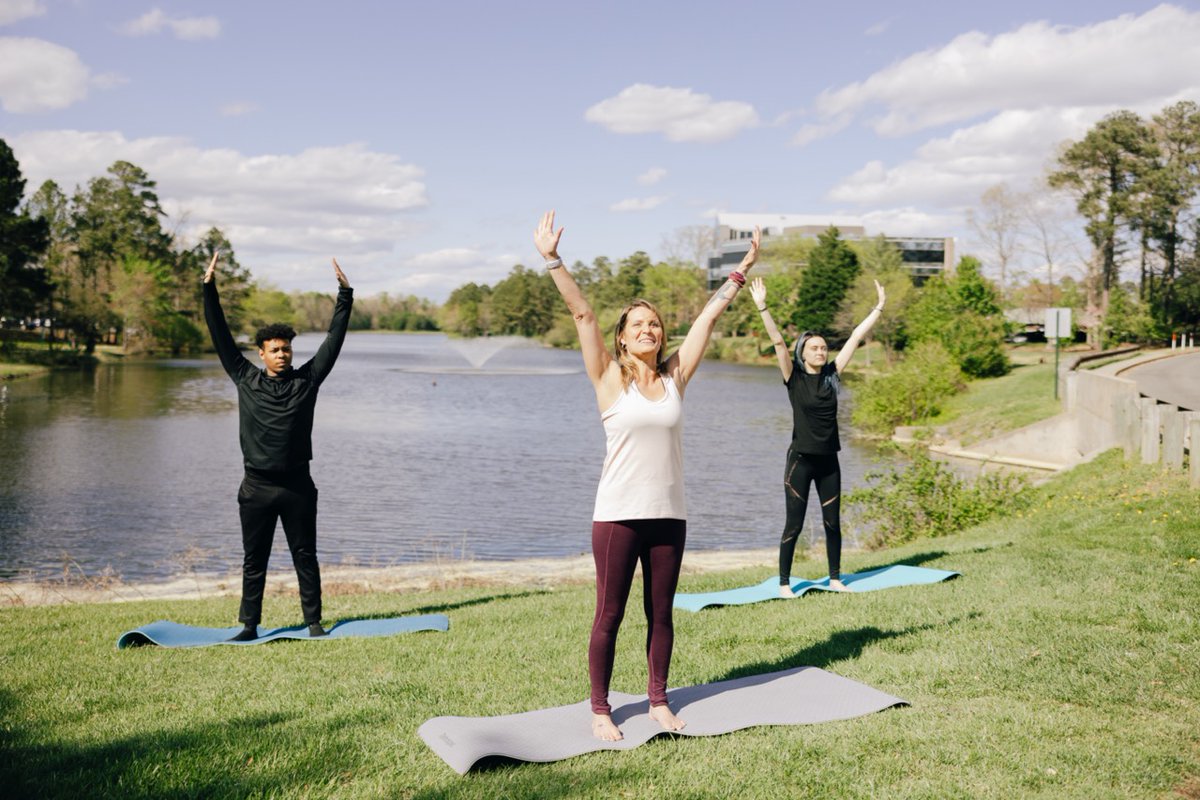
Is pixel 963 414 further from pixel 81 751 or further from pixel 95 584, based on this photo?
pixel 81 751

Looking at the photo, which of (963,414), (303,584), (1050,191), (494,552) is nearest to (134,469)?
(494,552)

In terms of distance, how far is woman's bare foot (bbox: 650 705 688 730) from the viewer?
4.88 metres

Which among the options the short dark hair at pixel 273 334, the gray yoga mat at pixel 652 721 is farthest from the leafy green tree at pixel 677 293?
the gray yoga mat at pixel 652 721

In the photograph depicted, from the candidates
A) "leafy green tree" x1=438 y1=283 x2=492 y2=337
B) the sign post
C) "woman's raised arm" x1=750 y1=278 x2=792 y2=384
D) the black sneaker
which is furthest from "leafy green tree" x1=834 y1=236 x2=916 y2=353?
"leafy green tree" x1=438 y1=283 x2=492 y2=337

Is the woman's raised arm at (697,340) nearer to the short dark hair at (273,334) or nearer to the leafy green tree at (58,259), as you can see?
the short dark hair at (273,334)

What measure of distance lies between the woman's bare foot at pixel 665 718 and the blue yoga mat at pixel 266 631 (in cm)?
306

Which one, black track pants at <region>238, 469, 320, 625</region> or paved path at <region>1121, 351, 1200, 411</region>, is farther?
paved path at <region>1121, 351, 1200, 411</region>

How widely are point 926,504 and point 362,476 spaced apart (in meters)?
16.2

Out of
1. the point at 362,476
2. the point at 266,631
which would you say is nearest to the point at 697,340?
the point at 266,631

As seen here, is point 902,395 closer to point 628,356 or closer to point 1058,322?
point 1058,322

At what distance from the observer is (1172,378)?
106 ft

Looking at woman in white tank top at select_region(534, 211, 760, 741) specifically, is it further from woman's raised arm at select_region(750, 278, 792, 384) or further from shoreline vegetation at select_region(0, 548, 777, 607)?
shoreline vegetation at select_region(0, 548, 777, 607)

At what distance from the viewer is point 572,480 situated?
26188mm

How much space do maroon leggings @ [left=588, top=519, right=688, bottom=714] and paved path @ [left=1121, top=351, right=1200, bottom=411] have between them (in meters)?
20.7
